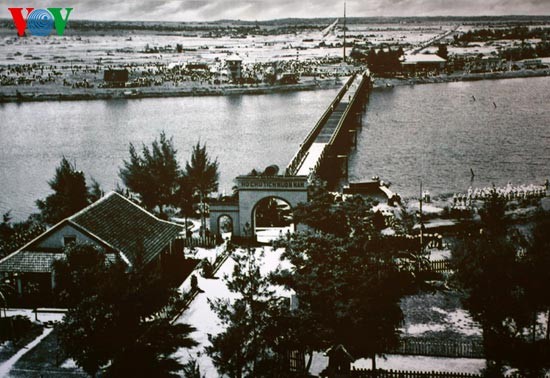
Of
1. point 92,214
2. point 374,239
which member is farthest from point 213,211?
point 374,239

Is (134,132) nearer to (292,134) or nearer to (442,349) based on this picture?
(292,134)

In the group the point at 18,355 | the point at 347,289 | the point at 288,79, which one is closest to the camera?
the point at 347,289

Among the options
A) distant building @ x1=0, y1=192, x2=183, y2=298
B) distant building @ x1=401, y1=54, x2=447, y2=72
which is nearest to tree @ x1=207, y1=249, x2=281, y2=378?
distant building @ x1=0, y1=192, x2=183, y2=298

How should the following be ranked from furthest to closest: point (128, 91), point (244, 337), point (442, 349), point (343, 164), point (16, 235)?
point (128, 91) → point (343, 164) → point (16, 235) → point (442, 349) → point (244, 337)

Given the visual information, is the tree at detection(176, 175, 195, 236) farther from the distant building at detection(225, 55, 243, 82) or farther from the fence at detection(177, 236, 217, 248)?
the distant building at detection(225, 55, 243, 82)

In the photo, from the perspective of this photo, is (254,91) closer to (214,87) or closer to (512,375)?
(214,87)

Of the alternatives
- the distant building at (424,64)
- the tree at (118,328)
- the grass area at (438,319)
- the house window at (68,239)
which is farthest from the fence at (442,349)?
the distant building at (424,64)

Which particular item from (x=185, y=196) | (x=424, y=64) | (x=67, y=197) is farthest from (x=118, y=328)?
(x=424, y=64)

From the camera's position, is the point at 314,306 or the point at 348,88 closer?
the point at 314,306
